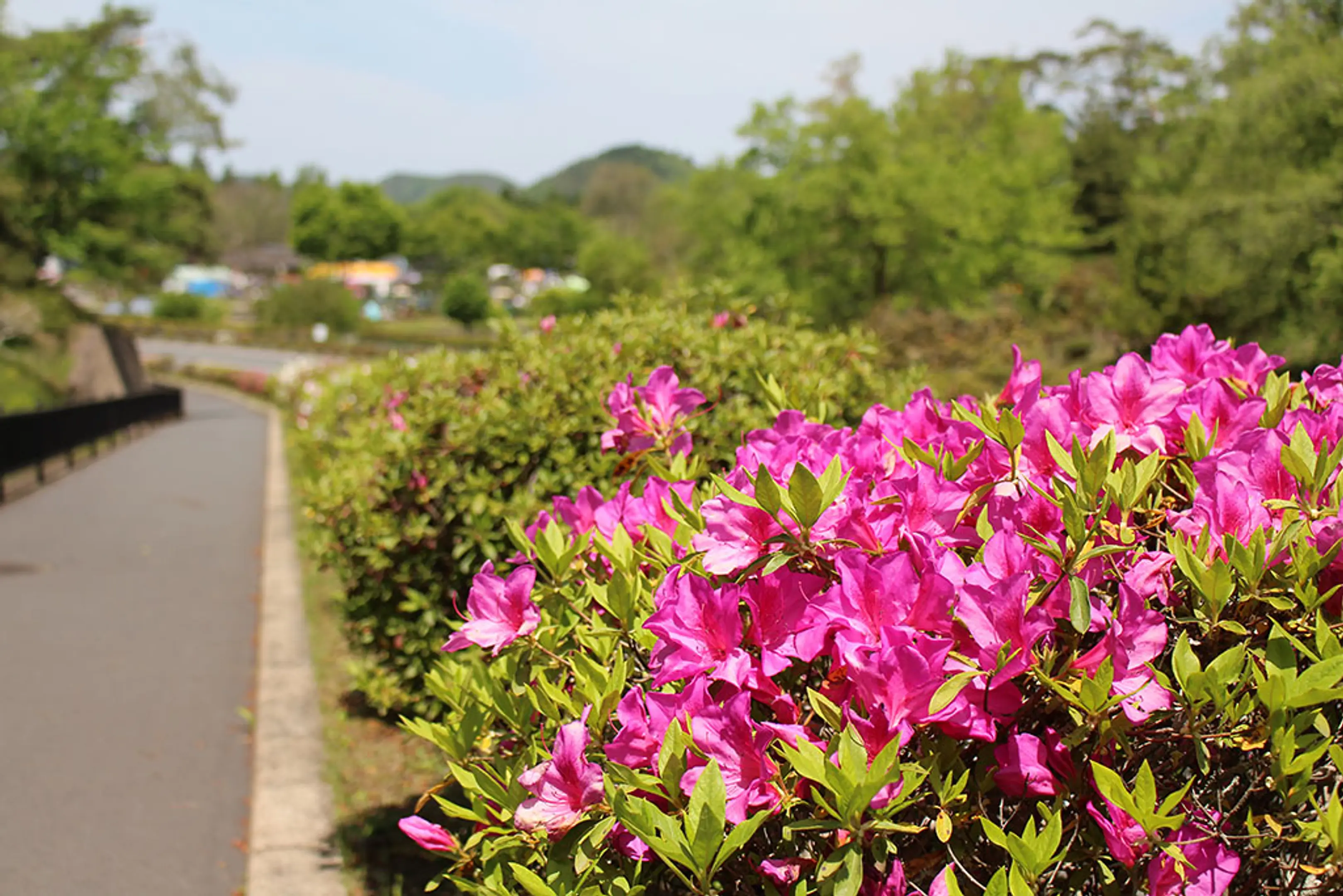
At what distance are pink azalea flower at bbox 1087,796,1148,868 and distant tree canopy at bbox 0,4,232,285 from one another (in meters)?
31.1

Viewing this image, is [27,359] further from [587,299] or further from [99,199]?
[587,299]

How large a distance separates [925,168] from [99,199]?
22606 mm

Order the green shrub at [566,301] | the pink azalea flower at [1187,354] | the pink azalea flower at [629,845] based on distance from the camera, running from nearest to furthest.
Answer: the pink azalea flower at [629,845], the pink azalea flower at [1187,354], the green shrub at [566,301]

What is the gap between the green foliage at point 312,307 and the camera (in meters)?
61.8

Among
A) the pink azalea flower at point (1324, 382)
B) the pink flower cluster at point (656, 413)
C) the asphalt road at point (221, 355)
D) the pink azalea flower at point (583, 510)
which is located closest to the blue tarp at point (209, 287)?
the asphalt road at point (221, 355)

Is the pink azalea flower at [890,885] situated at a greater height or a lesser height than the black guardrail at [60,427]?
greater

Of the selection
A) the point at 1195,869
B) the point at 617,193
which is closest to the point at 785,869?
the point at 1195,869

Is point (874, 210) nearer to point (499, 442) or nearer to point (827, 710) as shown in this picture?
point (499, 442)

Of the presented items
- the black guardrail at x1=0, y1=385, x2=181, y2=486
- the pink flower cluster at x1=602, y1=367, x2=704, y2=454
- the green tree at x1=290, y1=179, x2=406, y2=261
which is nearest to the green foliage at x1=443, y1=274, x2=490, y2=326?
the green tree at x1=290, y1=179, x2=406, y2=261

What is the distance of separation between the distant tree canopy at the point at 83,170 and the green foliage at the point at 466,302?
124 feet

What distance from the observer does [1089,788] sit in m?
1.72

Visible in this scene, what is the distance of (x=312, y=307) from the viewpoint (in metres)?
61.7

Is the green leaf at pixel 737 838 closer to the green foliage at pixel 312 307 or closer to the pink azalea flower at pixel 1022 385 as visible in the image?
the pink azalea flower at pixel 1022 385

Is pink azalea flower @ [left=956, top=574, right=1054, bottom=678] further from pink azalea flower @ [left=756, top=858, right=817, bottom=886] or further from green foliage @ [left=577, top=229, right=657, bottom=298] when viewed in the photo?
green foliage @ [left=577, top=229, right=657, bottom=298]
